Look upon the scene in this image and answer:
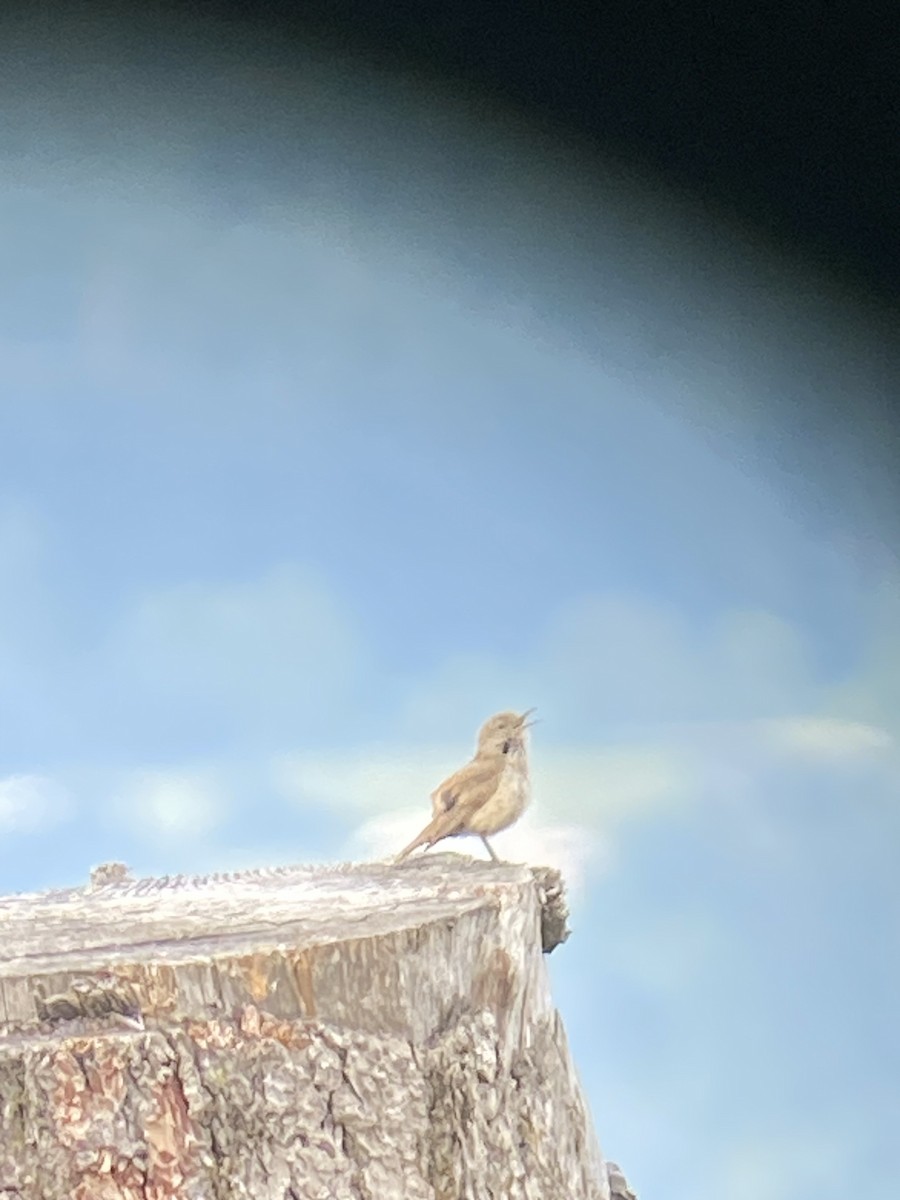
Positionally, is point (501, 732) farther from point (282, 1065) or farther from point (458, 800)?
point (282, 1065)

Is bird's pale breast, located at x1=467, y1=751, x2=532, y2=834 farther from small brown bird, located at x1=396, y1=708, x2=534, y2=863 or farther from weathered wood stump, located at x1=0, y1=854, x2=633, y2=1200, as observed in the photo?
weathered wood stump, located at x1=0, y1=854, x2=633, y2=1200

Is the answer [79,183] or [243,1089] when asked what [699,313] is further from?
[243,1089]

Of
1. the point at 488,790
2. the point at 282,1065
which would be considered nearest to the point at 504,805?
the point at 488,790

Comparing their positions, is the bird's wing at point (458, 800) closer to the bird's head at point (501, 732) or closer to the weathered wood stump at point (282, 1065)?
the bird's head at point (501, 732)

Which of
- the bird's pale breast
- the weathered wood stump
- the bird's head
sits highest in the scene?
the bird's head

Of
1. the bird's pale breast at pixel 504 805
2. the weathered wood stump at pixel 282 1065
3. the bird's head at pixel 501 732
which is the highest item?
the bird's head at pixel 501 732

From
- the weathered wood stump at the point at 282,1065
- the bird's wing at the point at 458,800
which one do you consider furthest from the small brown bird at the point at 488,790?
the weathered wood stump at the point at 282,1065

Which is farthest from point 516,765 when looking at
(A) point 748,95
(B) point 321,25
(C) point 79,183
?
(C) point 79,183

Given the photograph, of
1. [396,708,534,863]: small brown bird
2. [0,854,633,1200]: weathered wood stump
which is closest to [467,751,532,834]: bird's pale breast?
[396,708,534,863]: small brown bird
